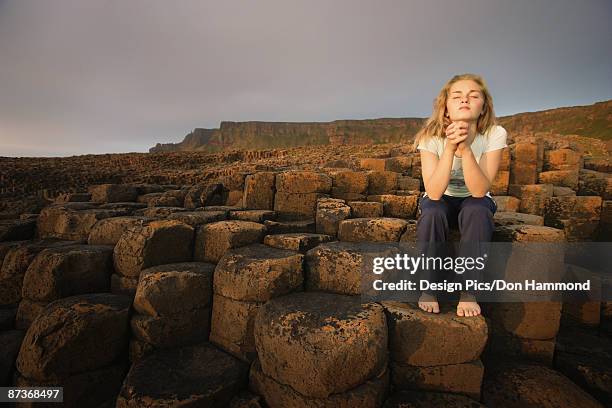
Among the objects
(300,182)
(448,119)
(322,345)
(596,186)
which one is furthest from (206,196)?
(596,186)

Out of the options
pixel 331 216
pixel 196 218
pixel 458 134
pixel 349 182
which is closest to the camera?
pixel 458 134

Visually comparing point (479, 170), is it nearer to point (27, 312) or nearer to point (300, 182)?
point (300, 182)

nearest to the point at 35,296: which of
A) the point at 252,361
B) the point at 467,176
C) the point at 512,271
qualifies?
the point at 252,361

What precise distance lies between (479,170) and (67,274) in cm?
473

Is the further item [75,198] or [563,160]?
[563,160]

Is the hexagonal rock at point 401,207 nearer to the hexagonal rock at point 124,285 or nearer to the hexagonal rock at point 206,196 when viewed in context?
the hexagonal rock at point 206,196

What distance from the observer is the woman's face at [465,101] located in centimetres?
234

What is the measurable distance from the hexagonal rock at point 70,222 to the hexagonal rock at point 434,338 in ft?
16.9

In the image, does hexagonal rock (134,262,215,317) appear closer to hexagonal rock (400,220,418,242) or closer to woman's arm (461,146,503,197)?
hexagonal rock (400,220,418,242)

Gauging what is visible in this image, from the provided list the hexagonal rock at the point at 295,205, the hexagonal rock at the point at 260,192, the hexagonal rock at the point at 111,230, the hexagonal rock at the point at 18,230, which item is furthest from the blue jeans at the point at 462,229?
the hexagonal rock at the point at 18,230

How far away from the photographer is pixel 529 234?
112 inches

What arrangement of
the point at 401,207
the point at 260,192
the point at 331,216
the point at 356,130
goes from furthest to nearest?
the point at 356,130
the point at 260,192
the point at 401,207
the point at 331,216

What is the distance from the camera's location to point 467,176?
2.37 m

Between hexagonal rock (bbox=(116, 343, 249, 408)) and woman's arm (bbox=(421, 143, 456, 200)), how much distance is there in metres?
2.61
